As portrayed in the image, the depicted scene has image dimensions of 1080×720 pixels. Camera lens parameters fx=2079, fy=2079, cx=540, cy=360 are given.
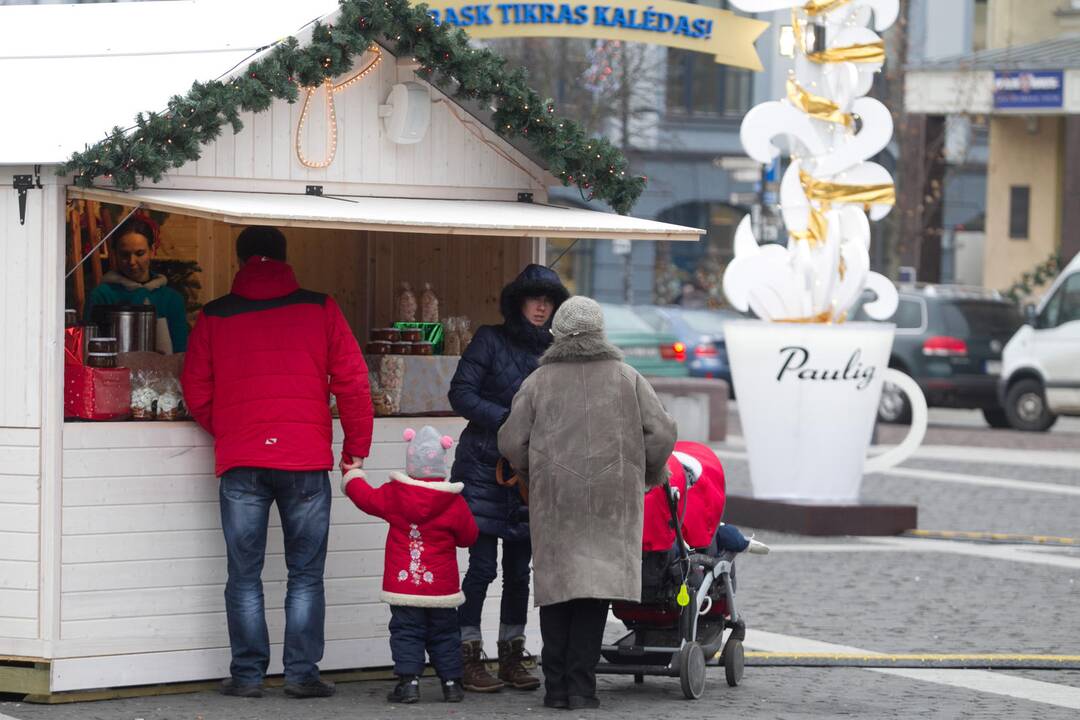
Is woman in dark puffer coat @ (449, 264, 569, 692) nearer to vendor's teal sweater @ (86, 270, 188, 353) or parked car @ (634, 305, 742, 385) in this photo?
vendor's teal sweater @ (86, 270, 188, 353)

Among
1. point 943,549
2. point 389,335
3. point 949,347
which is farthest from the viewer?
point 949,347

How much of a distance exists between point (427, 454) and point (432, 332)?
1.48 m

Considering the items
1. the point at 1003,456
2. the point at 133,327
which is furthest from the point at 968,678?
the point at 1003,456

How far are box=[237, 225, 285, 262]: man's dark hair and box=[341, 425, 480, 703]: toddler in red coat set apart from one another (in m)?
0.95

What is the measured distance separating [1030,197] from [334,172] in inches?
1182

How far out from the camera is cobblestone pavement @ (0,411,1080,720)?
8.07 metres

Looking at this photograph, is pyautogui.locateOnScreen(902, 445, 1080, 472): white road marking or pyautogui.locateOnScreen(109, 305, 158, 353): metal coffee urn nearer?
pyautogui.locateOnScreen(109, 305, 158, 353): metal coffee urn

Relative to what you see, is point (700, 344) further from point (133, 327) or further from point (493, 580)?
point (133, 327)

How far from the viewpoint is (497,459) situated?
8.46 meters

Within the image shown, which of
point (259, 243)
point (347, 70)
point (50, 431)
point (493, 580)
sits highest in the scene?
point (347, 70)

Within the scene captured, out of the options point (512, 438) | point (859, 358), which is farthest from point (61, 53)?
point (859, 358)

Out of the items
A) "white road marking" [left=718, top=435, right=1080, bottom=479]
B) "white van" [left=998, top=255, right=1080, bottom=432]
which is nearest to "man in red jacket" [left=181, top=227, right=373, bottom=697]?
"white road marking" [left=718, top=435, right=1080, bottom=479]

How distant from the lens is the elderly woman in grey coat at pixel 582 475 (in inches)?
312

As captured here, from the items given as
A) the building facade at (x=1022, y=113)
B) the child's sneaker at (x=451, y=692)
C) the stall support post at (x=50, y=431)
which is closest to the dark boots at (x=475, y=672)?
the child's sneaker at (x=451, y=692)
